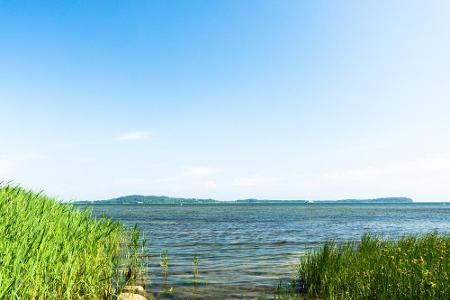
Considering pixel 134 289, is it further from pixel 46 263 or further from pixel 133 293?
pixel 46 263

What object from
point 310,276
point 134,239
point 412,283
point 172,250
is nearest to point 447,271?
point 412,283

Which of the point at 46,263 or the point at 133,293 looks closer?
the point at 46,263

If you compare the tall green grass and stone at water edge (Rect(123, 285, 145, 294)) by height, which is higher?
the tall green grass

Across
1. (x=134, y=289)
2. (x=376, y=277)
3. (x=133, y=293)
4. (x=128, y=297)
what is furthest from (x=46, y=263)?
(x=376, y=277)

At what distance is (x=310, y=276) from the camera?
14.1 meters

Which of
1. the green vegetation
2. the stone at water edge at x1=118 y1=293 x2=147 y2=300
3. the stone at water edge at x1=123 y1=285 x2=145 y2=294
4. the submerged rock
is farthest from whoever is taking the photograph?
the stone at water edge at x1=123 y1=285 x2=145 y2=294

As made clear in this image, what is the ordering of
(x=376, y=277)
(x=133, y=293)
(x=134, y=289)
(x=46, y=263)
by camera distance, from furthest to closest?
(x=134, y=289), (x=133, y=293), (x=376, y=277), (x=46, y=263)

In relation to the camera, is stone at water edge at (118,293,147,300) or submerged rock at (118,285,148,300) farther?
submerged rock at (118,285,148,300)

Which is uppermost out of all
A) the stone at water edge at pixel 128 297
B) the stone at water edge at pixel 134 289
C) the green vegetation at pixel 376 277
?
the green vegetation at pixel 376 277

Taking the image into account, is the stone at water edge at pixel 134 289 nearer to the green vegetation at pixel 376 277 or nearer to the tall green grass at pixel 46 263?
the tall green grass at pixel 46 263

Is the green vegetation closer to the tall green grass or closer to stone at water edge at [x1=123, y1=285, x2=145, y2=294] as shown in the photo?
the tall green grass

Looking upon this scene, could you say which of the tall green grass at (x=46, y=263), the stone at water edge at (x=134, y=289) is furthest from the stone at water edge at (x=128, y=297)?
the stone at water edge at (x=134, y=289)

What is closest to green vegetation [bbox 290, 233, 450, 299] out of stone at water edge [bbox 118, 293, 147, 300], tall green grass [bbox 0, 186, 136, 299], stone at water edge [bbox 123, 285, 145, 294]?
stone at water edge [bbox 118, 293, 147, 300]

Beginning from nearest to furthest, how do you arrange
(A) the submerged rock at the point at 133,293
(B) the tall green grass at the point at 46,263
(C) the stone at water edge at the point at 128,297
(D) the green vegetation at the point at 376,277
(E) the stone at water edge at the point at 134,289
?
(B) the tall green grass at the point at 46,263 → (D) the green vegetation at the point at 376,277 → (C) the stone at water edge at the point at 128,297 → (A) the submerged rock at the point at 133,293 → (E) the stone at water edge at the point at 134,289
